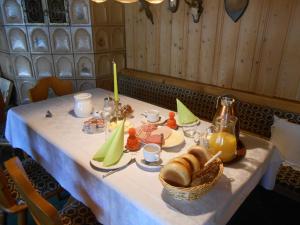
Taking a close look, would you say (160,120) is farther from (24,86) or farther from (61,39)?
(24,86)

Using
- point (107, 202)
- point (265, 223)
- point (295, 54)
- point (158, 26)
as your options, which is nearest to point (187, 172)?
point (107, 202)

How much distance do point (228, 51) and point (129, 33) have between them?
1.38 m

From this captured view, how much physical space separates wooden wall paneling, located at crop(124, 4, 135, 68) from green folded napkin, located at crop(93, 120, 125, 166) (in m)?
2.18

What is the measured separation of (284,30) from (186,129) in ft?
4.06

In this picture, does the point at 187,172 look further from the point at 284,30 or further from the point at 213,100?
the point at 284,30

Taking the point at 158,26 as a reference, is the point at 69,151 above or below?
below

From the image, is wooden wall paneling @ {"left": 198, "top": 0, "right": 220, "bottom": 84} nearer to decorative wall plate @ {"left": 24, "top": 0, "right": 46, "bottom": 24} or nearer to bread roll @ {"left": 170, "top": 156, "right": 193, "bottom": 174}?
bread roll @ {"left": 170, "top": 156, "right": 193, "bottom": 174}

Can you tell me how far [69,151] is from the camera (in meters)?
1.17

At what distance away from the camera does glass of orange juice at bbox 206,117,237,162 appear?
106 cm

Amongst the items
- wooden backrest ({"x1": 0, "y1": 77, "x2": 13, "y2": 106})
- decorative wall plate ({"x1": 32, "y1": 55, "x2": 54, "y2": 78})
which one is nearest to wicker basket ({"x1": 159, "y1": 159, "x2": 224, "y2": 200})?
decorative wall plate ({"x1": 32, "y1": 55, "x2": 54, "y2": 78})

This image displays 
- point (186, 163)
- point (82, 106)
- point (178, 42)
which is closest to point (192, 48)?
point (178, 42)

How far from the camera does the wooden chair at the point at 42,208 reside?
74 centimetres

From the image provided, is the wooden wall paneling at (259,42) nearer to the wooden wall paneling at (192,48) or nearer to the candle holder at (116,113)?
the wooden wall paneling at (192,48)

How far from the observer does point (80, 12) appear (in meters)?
2.72
